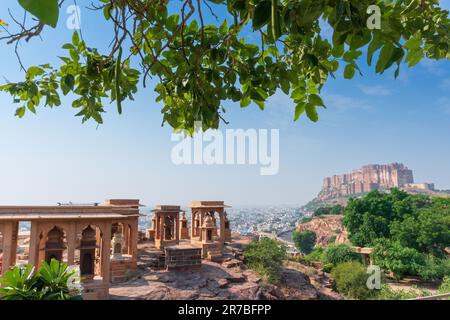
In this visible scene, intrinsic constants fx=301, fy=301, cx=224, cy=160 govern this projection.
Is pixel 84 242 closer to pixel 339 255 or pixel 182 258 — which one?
pixel 182 258

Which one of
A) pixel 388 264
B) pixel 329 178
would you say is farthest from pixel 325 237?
pixel 329 178

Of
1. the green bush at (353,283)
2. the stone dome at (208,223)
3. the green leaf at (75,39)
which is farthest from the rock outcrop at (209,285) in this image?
the green leaf at (75,39)

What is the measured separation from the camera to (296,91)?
1711mm

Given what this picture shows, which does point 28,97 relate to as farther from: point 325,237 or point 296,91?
point 325,237

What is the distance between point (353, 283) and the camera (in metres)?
15.8

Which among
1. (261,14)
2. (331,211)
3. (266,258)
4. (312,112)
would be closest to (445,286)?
(266,258)

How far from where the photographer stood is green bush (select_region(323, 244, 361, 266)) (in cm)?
2200

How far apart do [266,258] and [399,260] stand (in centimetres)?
1111

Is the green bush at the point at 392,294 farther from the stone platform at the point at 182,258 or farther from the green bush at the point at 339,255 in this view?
the stone platform at the point at 182,258

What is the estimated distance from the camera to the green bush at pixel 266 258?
1428 cm

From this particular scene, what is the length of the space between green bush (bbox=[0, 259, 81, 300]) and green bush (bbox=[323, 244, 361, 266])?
2132 centimetres

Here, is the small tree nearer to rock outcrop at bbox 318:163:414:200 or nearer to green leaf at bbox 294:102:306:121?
green leaf at bbox 294:102:306:121

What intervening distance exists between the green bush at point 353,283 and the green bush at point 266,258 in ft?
11.6
